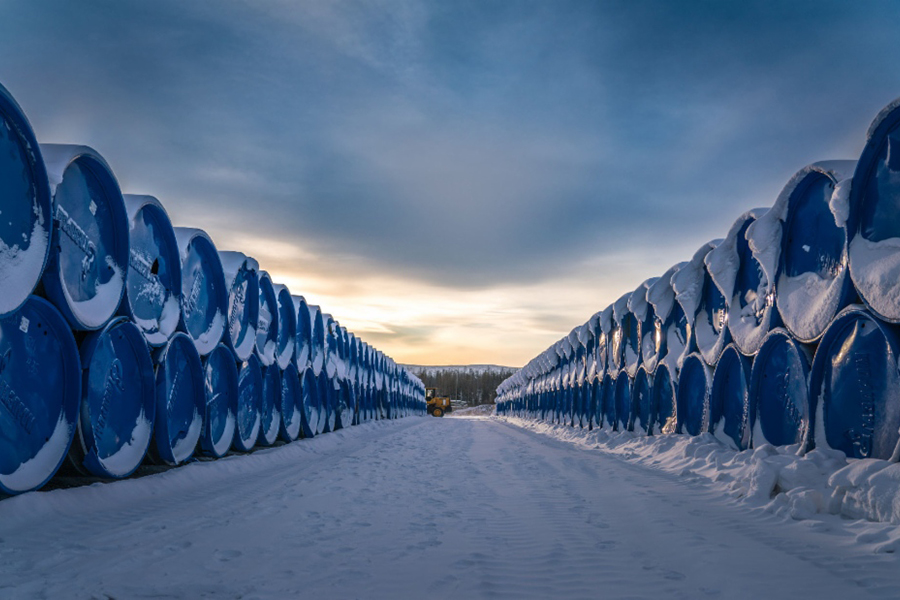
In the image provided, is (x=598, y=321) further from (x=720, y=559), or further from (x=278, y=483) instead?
(x=720, y=559)

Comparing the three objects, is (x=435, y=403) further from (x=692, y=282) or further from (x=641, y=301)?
(x=692, y=282)

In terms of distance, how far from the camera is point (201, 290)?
255 inches

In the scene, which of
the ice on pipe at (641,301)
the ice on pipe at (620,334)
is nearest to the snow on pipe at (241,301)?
the ice on pipe at (641,301)

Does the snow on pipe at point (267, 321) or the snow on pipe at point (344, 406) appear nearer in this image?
the snow on pipe at point (267, 321)

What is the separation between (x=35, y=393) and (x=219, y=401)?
321 cm

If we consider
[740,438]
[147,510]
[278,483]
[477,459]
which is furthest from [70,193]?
[740,438]

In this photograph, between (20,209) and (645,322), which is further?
(645,322)

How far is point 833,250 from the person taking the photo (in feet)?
15.8

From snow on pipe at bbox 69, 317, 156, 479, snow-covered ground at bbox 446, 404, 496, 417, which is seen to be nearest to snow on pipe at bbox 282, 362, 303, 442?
snow on pipe at bbox 69, 317, 156, 479

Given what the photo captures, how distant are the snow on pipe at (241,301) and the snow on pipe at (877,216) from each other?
6.26 m

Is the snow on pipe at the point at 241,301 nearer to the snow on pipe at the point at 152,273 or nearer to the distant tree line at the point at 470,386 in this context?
the snow on pipe at the point at 152,273

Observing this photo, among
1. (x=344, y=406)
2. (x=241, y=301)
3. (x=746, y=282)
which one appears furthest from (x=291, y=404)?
(x=746, y=282)

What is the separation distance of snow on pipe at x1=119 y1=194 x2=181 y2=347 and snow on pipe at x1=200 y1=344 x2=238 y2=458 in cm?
106

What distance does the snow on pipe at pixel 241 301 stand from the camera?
7.12 m
